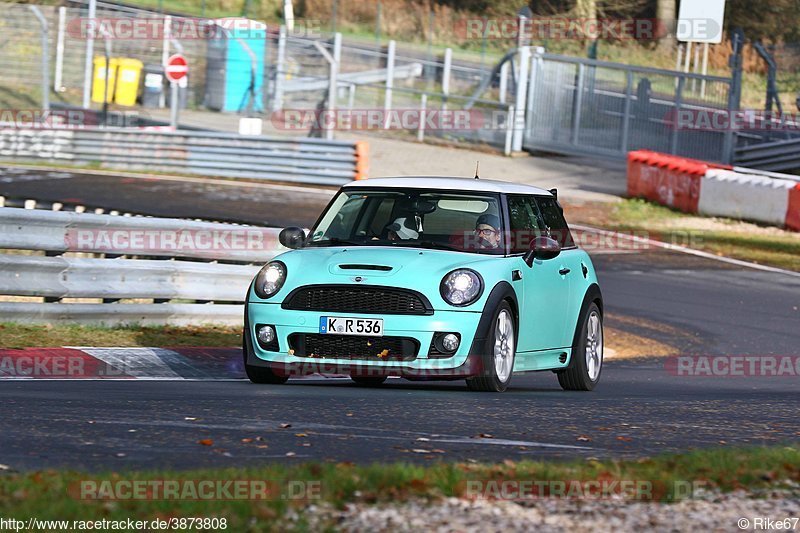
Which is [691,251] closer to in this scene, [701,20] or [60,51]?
[701,20]

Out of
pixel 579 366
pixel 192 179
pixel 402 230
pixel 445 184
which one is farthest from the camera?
pixel 192 179

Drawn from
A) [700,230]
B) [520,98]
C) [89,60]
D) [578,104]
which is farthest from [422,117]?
[700,230]

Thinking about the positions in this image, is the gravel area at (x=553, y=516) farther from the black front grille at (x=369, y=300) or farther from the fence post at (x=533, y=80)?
the fence post at (x=533, y=80)

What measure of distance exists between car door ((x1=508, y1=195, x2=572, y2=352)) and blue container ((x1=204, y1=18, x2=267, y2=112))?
83.2 feet

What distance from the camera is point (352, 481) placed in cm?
568

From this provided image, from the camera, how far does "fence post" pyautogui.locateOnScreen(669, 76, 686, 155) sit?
30516 mm

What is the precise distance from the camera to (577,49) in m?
53.2

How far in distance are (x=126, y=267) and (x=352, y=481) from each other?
7.02 m

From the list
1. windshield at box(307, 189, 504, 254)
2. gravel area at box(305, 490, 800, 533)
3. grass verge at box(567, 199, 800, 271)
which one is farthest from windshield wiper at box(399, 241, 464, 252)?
grass verge at box(567, 199, 800, 271)

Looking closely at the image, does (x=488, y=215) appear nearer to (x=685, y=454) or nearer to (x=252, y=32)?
(x=685, y=454)

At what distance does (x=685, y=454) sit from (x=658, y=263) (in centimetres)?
1422

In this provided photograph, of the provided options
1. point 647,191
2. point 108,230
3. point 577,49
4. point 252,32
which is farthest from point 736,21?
point 108,230

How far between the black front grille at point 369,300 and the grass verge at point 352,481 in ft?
9.32

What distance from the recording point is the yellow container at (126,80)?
39781 mm
